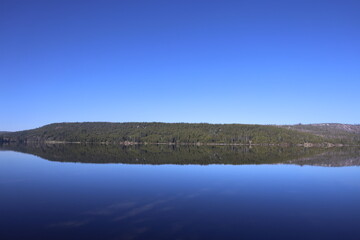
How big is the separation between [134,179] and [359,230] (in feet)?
56.1

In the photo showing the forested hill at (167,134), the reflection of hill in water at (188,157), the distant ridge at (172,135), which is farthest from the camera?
the forested hill at (167,134)

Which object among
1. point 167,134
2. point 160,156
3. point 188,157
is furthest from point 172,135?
point 188,157

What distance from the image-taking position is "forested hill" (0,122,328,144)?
486 feet

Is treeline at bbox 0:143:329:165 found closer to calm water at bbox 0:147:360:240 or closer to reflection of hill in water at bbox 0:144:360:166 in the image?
reflection of hill in water at bbox 0:144:360:166

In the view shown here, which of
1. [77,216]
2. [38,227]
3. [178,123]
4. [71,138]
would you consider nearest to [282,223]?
[77,216]

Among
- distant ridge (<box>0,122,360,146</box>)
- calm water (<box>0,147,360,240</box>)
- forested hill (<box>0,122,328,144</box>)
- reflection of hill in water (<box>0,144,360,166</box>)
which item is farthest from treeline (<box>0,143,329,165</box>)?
forested hill (<box>0,122,328,144</box>)

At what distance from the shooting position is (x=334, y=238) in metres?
11.4

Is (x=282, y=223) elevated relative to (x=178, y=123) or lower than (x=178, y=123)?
lower

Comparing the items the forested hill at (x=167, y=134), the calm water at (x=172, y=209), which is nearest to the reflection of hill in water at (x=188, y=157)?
the calm water at (x=172, y=209)

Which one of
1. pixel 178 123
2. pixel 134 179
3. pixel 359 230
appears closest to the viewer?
pixel 359 230

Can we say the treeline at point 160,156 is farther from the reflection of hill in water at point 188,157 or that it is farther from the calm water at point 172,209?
the calm water at point 172,209

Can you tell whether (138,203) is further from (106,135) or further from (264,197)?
(106,135)

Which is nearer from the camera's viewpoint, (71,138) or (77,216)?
(77,216)

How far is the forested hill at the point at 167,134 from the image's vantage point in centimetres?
14812
